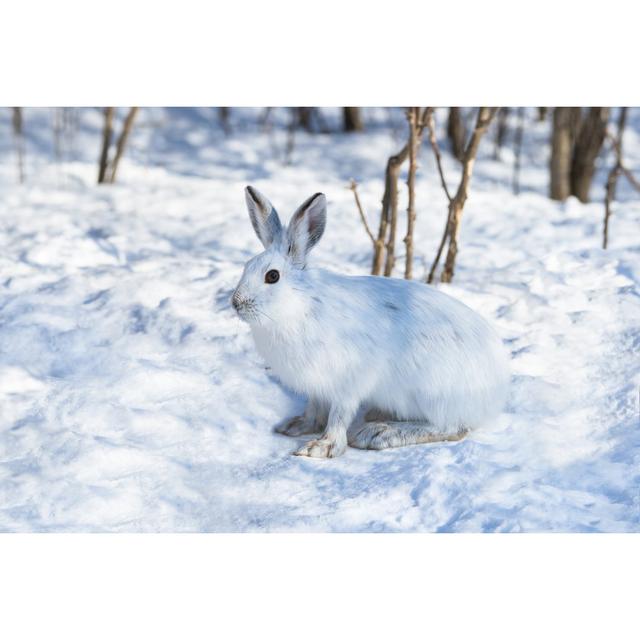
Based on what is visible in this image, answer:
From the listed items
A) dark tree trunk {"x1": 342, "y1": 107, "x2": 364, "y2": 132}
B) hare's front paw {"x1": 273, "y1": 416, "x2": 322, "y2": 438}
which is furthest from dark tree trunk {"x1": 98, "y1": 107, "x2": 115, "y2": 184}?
hare's front paw {"x1": 273, "y1": 416, "x2": 322, "y2": 438}

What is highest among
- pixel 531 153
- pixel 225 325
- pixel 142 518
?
pixel 531 153

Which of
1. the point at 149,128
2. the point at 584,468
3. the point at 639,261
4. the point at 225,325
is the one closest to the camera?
the point at 584,468

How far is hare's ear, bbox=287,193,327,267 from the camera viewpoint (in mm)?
2977

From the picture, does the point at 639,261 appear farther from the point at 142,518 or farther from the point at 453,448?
the point at 142,518

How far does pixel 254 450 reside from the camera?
3.20 metres

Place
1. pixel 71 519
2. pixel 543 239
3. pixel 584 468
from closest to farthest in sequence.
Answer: pixel 71 519
pixel 584 468
pixel 543 239

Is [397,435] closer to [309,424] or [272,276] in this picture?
[309,424]

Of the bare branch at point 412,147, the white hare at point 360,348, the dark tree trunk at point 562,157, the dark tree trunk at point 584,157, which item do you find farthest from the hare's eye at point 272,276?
the dark tree trunk at point 584,157

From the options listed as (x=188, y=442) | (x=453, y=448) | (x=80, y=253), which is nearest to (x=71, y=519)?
(x=188, y=442)

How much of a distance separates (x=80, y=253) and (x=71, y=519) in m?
2.30

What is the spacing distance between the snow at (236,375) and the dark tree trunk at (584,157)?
927 millimetres

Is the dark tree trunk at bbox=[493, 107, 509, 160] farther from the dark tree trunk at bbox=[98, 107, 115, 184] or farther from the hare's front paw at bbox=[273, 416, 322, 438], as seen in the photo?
the hare's front paw at bbox=[273, 416, 322, 438]

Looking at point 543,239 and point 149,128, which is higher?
point 149,128

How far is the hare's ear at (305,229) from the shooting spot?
117 inches
